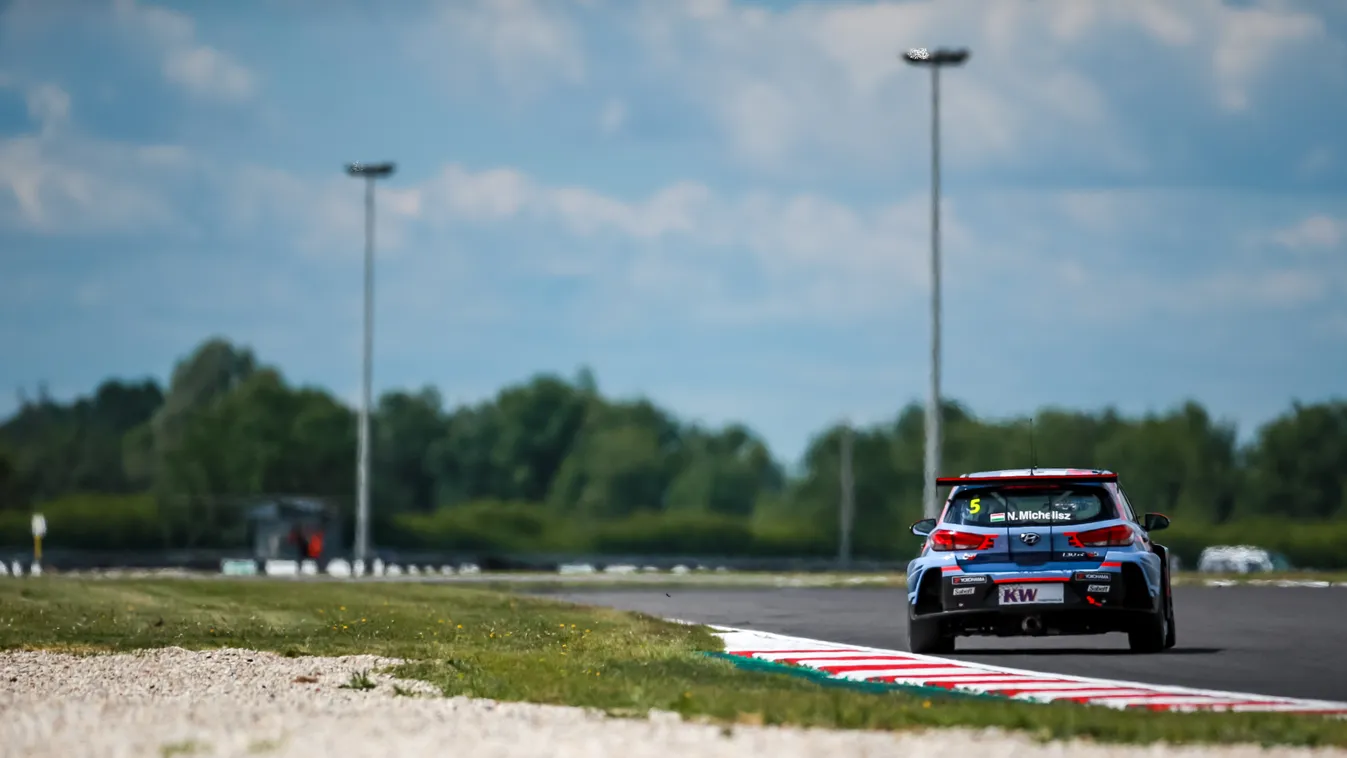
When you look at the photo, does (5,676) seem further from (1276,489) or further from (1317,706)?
(1276,489)

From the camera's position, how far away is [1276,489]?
382ft

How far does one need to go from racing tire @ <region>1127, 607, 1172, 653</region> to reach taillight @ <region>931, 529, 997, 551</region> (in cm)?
157

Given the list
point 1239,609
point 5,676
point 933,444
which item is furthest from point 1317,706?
point 933,444

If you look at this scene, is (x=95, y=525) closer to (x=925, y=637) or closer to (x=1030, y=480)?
(x=925, y=637)

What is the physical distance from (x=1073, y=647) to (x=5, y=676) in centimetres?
940

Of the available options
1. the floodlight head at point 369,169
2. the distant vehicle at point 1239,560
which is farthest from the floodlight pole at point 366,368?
the distant vehicle at point 1239,560

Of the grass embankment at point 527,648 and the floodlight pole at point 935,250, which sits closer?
the grass embankment at point 527,648

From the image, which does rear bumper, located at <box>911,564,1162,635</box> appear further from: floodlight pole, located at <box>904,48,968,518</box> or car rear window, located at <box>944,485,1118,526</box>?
floodlight pole, located at <box>904,48,968,518</box>

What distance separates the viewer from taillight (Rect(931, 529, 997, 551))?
17.4 m

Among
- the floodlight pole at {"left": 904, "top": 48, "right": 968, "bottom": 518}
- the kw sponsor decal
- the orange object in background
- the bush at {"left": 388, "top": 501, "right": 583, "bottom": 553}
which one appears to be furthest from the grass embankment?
the bush at {"left": 388, "top": 501, "right": 583, "bottom": 553}

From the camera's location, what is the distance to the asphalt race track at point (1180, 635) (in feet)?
53.2

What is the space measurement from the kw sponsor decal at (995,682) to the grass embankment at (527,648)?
2.16 feet

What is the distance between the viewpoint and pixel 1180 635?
2150cm

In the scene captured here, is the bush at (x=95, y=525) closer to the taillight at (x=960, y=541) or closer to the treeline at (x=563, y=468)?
the treeline at (x=563, y=468)
